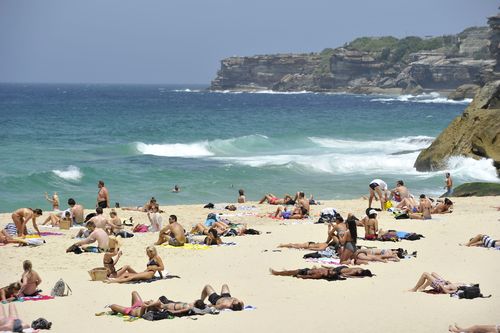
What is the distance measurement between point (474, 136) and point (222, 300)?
22.2m

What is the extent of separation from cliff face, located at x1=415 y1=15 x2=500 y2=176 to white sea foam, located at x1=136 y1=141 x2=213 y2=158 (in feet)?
48.2

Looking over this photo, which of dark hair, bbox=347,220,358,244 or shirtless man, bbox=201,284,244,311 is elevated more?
dark hair, bbox=347,220,358,244

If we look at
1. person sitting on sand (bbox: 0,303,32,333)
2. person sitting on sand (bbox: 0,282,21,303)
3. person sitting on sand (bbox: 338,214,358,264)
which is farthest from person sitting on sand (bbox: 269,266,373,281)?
person sitting on sand (bbox: 0,303,32,333)

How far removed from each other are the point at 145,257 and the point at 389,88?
149423mm

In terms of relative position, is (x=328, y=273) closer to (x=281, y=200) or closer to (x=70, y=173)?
(x=281, y=200)

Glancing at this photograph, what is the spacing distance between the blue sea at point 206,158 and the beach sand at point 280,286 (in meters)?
10.8

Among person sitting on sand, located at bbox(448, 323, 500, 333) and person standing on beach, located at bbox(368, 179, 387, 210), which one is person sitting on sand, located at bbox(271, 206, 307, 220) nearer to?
person standing on beach, located at bbox(368, 179, 387, 210)

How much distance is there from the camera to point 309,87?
17500 centimetres

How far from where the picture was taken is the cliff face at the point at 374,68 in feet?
493

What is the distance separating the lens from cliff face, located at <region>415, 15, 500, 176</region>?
102 ft

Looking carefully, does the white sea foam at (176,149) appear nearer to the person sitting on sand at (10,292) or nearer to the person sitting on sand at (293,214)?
the person sitting on sand at (293,214)

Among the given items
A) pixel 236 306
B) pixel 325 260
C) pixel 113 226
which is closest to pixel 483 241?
Result: pixel 325 260

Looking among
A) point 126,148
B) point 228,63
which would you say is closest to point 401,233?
point 126,148

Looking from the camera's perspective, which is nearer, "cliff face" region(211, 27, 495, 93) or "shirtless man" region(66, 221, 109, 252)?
"shirtless man" region(66, 221, 109, 252)
